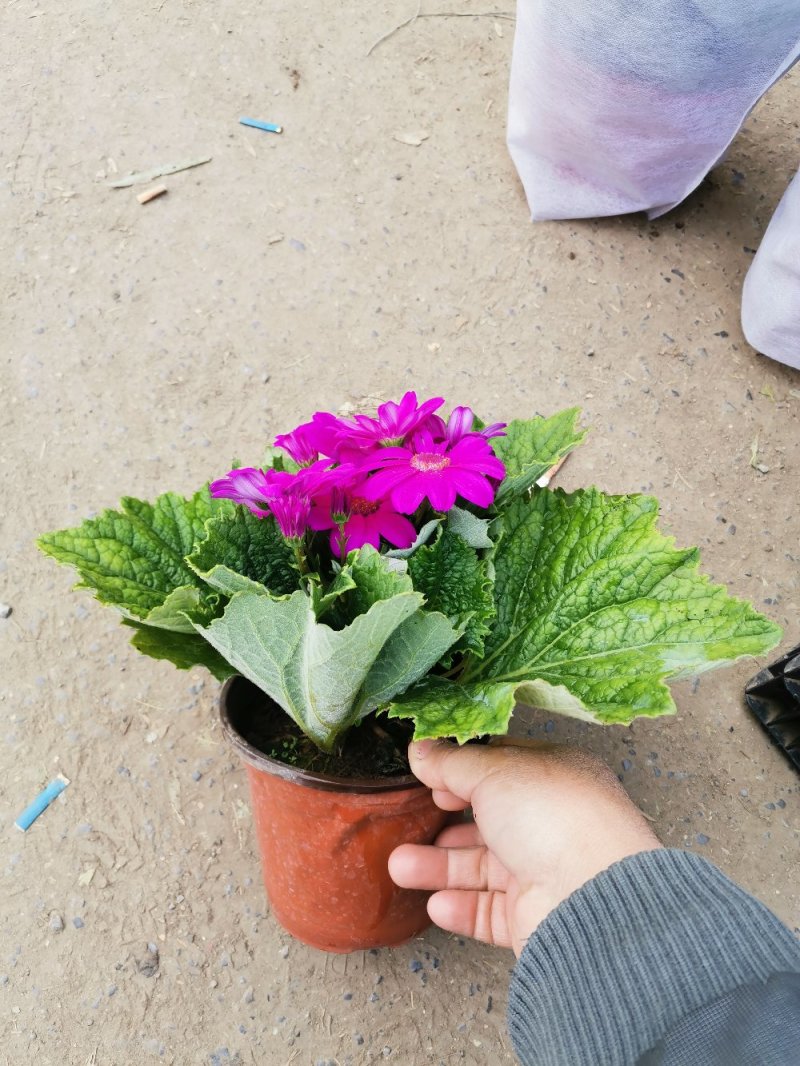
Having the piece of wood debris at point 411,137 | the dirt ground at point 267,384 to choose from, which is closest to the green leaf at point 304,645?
the dirt ground at point 267,384

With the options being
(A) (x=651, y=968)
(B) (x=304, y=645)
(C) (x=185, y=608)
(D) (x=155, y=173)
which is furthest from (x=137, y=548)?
(D) (x=155, y=173)

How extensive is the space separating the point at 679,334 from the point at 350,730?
1.32 metres

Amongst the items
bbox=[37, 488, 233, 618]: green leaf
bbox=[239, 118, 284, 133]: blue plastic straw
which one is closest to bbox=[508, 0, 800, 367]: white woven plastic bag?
bbox=[239, 118, 284, 133]: blue plastic straw

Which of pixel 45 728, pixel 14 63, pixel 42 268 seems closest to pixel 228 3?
pixel 14 63

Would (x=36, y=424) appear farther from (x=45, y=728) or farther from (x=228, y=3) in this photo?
(x=228, y=3)

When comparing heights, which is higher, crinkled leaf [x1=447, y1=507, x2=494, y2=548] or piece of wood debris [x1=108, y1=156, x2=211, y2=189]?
crinkled leaf [x1=447, y1=507, x2=494, y2=548]

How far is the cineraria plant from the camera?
773mm

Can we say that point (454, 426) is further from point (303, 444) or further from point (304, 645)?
point (304, 645)

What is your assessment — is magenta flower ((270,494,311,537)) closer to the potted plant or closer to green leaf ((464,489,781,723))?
the potted plant

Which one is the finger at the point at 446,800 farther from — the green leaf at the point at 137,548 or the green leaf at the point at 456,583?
the green leaf at the point at 137,548

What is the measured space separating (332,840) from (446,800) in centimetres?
Answer: 15

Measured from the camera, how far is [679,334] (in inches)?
79.0

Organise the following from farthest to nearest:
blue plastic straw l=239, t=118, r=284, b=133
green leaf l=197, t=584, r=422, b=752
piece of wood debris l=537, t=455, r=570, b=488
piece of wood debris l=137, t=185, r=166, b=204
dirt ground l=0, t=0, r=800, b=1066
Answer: blue plastic straw l=239, t=118, r=284, b=133 → piece of wood debris l=137, t=185, r=166, b=204 → piece of wood debris l=537, t=455, r=570, b=488 → dirt ground l=0, t=0, r=800, b=1066 → green leaf l=197, t=584, r=422, b=752

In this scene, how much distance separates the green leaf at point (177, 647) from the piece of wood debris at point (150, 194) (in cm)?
148
